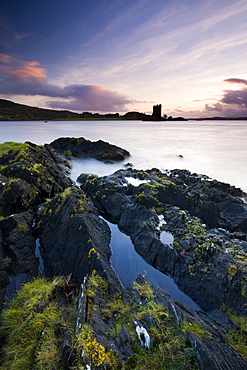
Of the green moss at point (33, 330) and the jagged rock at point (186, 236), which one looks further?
the jagged rock at point (186, 236)

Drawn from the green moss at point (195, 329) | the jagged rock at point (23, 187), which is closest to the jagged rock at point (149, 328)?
the green moss at point (195, 329)

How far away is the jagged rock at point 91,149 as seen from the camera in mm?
36709

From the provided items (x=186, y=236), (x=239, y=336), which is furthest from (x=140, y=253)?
(x=239, y=336)

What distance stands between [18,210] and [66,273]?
22.6 feet

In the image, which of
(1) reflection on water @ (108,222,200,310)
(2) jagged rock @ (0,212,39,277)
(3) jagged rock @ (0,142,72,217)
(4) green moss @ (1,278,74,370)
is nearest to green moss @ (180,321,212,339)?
A: (4) green moss @ (1,278,74,370)

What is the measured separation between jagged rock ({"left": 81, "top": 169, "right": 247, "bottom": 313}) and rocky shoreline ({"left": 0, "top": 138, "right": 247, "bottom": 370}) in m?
0.04

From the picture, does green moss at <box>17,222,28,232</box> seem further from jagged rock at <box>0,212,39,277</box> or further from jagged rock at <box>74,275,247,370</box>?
jagged rock at <box>74,275,247,370</box>

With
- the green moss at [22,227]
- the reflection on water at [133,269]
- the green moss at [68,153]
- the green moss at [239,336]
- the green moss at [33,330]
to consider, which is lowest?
the reflection on water at [133,269]

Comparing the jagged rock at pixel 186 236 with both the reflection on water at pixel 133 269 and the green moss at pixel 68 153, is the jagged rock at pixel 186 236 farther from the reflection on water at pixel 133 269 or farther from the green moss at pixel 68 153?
the green moss at pixel 68 153

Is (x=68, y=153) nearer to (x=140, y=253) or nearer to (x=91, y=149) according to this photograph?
(x=91, y=149)

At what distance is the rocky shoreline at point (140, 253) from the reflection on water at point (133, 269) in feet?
0.90

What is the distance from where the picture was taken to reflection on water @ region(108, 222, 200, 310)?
8258 millimetres

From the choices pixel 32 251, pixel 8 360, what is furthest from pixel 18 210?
pixel 8 360

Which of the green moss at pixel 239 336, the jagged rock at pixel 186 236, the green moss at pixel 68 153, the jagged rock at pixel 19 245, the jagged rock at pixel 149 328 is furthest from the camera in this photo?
the green moss at pixel 68 153
